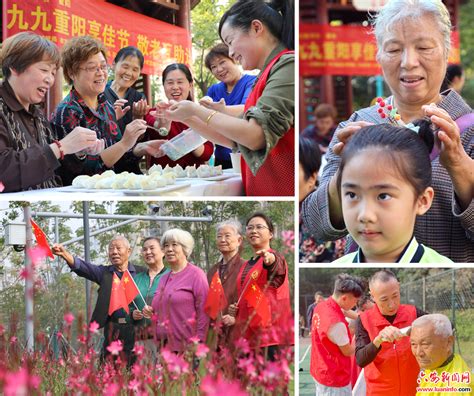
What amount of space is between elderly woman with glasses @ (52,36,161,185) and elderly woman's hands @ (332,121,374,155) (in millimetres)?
909

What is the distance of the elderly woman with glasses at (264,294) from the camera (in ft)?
10.8

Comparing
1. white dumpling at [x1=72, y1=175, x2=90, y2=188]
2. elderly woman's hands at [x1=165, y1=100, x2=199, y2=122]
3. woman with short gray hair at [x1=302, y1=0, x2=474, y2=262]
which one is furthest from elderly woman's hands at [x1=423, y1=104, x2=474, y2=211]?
white dumpling at [x1=72, y1=175, x2=90, y2=188]

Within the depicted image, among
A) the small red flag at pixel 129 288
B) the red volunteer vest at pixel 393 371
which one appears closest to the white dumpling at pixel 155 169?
the small red flag at pixel 129 288

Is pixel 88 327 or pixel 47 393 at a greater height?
pixel 88 327

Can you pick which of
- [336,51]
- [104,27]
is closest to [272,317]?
[104,27]

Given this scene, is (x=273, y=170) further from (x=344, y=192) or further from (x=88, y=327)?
(x=88, y=327)

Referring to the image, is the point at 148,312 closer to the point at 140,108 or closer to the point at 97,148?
the point at 97,148

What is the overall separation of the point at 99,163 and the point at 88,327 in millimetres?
694

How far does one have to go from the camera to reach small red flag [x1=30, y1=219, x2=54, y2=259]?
3330 mm

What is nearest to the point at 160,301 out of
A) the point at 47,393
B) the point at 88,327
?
the point at 88,327

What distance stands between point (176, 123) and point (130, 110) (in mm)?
208

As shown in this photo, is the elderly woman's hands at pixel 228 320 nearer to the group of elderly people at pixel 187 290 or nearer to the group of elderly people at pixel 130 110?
the group of elderly people at pixel 187 290

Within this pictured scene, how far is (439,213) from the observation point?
2.87 meters

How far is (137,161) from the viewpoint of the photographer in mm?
3543
